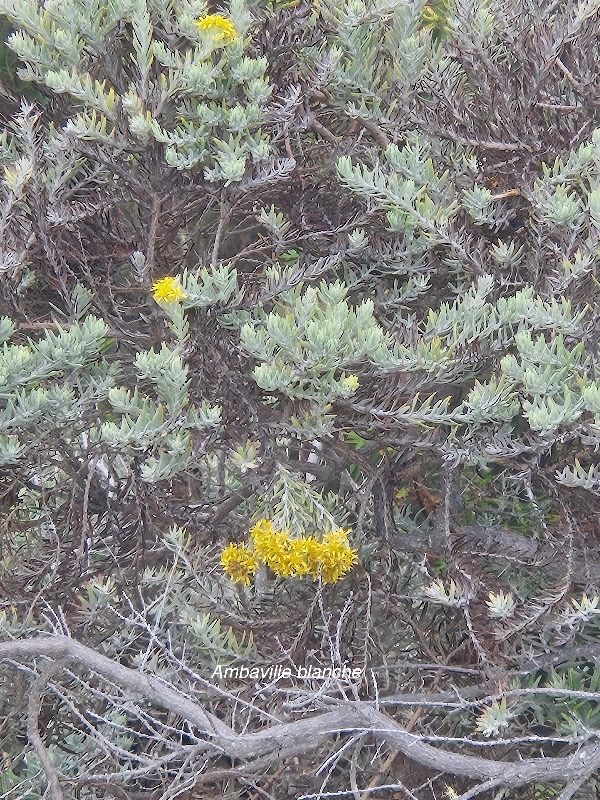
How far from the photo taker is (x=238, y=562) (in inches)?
80.6

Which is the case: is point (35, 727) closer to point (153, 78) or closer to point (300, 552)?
point (300, 552)

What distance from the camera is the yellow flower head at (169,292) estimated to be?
6.06ft

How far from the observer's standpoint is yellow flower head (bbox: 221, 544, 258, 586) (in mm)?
2033

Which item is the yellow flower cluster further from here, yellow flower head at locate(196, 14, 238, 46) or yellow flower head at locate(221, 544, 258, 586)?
yellow flower head at locate(196, 14, 238, 46)

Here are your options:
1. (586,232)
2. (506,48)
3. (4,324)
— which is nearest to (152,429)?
(4,324)

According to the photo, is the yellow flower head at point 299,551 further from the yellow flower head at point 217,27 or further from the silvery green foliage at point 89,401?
the yellow flower head at point 217,27

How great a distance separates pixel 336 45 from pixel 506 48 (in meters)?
0.49

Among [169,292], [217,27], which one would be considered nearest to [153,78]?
[217,27]

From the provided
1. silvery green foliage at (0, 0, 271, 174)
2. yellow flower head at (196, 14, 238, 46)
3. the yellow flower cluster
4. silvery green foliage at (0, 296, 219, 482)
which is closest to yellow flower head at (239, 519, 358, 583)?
the yellow flower cluster

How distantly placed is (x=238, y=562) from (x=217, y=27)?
1334mm

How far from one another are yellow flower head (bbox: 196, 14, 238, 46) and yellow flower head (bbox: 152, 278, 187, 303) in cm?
59

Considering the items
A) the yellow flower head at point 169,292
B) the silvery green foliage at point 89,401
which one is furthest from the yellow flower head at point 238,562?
the yellow flower head at point 169,292

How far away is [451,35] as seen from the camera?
215 centimetres

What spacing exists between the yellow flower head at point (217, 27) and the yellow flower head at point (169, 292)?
59cm
